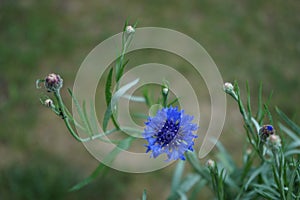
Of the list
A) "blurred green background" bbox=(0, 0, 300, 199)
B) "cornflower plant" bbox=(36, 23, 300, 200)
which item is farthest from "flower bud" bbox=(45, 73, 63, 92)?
"blurred green background" bbox=(0, 0, 300, 199)

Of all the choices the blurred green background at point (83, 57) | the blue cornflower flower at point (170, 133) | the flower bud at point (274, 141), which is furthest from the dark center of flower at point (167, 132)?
the blurred green background at point (83, 57)

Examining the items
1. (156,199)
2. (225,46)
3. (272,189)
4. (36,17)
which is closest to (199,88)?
(225,46)

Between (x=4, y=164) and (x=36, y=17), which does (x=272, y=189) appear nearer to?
(x=4, y=164)

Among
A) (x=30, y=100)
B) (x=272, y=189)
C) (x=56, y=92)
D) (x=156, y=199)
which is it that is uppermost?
(x=56, y=92)

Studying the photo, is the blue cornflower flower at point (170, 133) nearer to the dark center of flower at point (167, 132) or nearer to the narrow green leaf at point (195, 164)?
the dark center of flower at point (167, 132)

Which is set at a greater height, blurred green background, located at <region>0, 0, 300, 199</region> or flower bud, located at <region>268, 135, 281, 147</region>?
flower bud, located at <region>268, 135, 281, 147</region>

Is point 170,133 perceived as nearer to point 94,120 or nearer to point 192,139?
point 192,139

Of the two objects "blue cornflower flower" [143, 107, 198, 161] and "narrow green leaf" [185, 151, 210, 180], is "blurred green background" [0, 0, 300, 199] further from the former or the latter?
"blue cornflower flower" [143, 107, 198, 161]
